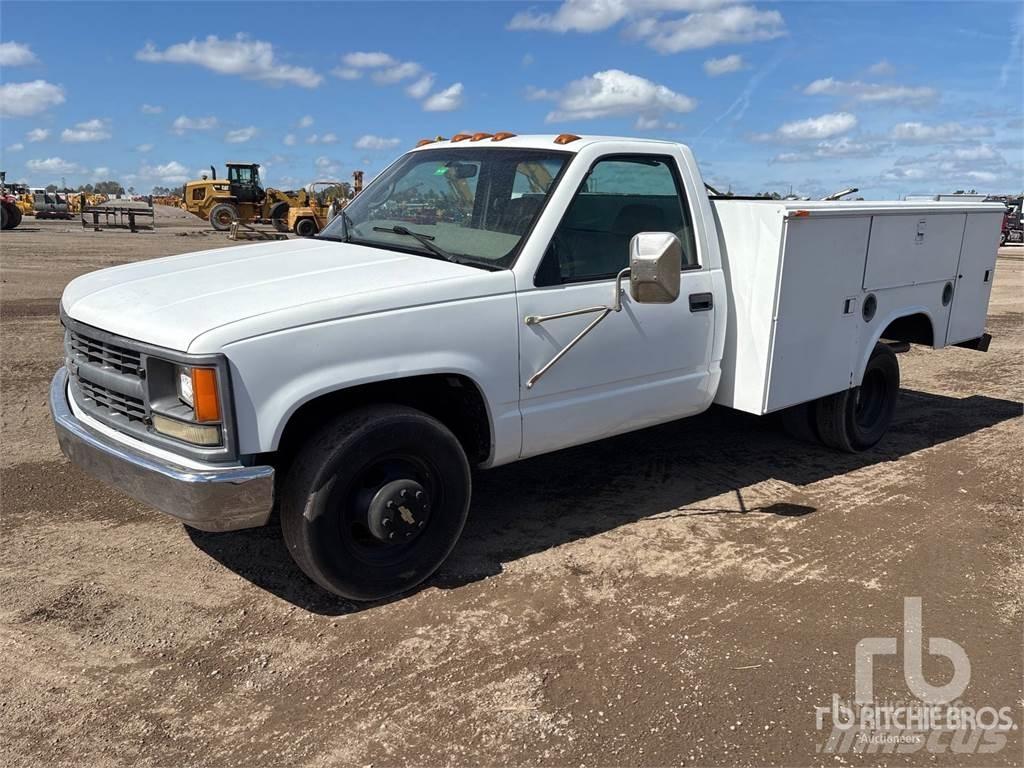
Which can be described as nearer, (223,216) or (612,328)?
(612,328)

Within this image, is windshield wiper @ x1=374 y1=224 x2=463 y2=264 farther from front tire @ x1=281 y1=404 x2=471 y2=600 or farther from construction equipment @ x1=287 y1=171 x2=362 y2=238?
construction equipment @ x1=287 y1=171 x2=362 y2=238

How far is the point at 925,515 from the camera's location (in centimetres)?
484

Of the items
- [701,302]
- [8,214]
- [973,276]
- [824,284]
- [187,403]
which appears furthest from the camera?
[8,214]

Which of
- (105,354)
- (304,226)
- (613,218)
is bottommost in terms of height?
(304,226)

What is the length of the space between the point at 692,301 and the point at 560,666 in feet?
7.18

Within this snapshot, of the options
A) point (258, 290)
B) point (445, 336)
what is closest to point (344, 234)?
point (258, 290)

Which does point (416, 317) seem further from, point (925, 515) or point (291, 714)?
point (925, 515)

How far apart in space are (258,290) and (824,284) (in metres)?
3.33

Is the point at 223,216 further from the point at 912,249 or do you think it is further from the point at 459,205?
the point at 912,249

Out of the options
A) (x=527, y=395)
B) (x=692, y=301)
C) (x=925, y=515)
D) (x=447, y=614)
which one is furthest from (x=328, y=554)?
(x=925, y=515)

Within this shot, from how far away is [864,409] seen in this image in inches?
240

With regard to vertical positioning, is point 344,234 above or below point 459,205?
below

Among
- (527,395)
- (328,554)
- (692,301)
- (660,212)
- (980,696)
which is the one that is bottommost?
(980,696)

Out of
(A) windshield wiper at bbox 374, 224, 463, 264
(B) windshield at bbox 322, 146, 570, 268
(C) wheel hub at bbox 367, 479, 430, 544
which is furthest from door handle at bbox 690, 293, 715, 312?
(C) wheel hub at bbox 367, 479, 430, 544
